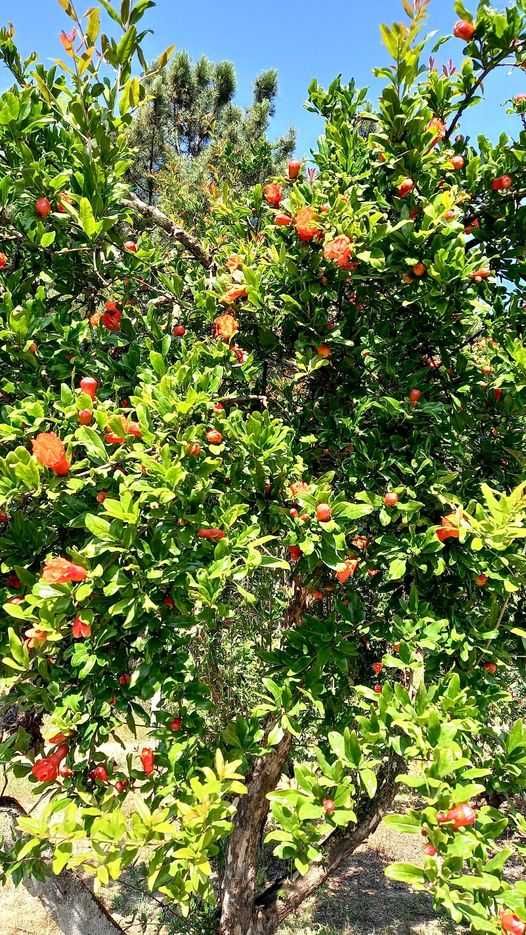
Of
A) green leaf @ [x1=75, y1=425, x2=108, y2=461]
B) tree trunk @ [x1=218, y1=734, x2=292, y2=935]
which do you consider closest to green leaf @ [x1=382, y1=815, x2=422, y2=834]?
green leaf @ [x1=75, y1=425, x2=108, y2=461]

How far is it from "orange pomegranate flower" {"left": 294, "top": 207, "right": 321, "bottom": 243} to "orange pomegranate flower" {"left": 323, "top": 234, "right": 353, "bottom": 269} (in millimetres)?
68

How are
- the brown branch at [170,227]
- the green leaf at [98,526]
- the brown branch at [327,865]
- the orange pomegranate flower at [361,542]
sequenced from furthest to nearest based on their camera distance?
the brown branch at [327,865]
the brown branch at [170,227]
the orange pomegranate flower at [361,542]
the green leaf at [98,526]

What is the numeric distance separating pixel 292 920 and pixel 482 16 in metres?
5.06

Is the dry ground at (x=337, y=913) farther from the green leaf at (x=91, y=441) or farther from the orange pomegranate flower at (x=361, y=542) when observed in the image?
the green leaf at (x=91, y=441)

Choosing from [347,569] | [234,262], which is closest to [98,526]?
[347,569]

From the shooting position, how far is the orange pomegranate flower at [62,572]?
136 cm

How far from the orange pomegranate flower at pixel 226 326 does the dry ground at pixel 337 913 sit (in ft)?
10.4

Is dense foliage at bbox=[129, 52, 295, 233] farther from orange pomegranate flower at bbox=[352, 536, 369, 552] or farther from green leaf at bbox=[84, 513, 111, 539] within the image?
green leaf at bbox=[84, 513, 111, 539]

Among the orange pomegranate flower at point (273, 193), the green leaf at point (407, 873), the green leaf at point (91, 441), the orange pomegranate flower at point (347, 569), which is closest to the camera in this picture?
the green leaf at point (407, 873)

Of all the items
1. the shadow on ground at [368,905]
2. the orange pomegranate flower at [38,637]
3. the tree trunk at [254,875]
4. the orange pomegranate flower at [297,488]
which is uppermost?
the orange pomegranate flower at [297,488]

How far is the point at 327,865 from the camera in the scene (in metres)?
2.93

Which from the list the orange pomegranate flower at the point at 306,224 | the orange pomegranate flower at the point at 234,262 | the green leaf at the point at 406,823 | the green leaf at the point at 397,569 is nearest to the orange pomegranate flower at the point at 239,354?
the orange pomegranate flower at the point at 234,262

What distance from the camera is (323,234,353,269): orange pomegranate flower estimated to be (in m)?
1.74

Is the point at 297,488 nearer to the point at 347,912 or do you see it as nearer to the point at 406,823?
the point at 406,823
